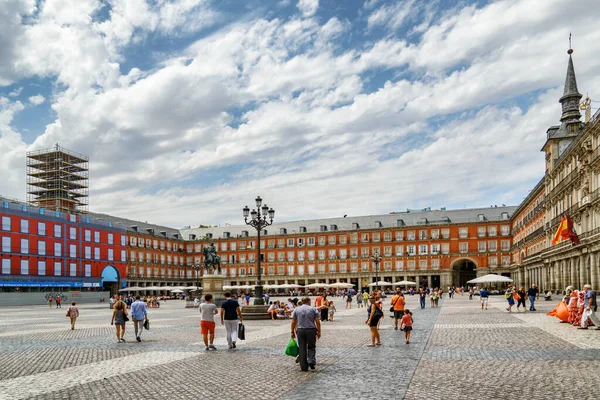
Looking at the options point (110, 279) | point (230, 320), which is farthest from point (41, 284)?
→ point (230, 320)

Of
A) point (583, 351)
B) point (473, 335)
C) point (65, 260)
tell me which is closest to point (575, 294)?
point (473, 335)

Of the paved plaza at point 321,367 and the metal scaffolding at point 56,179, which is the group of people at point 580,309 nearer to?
the paved plaza at point 321,367

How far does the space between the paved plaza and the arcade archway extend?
73677 mm

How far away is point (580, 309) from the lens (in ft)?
65.7

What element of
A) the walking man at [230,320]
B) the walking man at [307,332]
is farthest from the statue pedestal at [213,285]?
the walking man at [307,332]

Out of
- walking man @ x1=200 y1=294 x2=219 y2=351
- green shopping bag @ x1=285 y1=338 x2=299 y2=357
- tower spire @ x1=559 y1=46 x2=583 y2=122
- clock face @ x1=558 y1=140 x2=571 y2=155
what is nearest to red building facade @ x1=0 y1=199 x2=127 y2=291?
walking man @ x1=200 y1=294 x2=219 y2=351

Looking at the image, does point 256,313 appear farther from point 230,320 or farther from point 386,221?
point 386,221

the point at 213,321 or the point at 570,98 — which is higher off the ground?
the point at 570,98

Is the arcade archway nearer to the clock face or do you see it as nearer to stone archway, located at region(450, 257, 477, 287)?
stone archway, located at region(450, 257, 477, 287)

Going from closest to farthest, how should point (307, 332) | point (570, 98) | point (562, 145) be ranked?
1. point (307, 332)
2. point (562, 145)
3. point (570, 98)

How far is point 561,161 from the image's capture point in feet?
165

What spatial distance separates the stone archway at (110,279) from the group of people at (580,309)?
65.0 m

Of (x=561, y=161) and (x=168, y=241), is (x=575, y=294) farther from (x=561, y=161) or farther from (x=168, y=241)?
(x=168, y=241)

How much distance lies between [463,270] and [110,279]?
56.0 m
